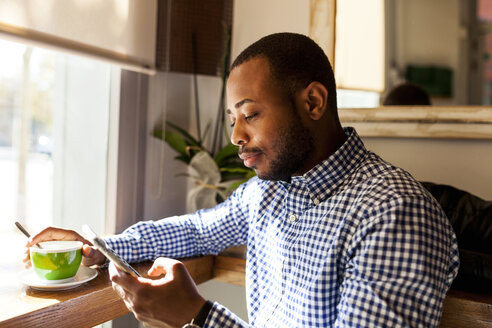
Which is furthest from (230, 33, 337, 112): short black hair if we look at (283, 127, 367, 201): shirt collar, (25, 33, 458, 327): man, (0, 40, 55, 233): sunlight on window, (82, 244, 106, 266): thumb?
(0, 40, 55, 233): sunlight on window

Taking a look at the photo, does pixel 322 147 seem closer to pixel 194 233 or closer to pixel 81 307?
pixel 194 233

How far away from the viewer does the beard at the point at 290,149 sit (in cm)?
93

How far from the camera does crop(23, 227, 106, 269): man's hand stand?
101cm

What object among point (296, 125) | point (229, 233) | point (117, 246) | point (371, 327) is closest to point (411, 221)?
point (371, 327)

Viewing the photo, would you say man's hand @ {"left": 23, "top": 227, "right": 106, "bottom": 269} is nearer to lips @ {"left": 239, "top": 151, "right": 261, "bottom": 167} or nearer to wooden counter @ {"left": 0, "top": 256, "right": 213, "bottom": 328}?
wooden counter @ {"left": 0, "top": 256, "right": 213, "bottom": 328}

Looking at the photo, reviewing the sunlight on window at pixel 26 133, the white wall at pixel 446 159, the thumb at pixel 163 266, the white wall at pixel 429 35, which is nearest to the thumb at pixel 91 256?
the thumb at pixel 163 266

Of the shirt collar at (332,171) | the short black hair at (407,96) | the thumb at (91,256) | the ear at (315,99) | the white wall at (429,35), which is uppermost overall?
the white wall at (429,35)

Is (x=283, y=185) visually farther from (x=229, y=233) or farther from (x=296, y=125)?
(x=229, y=233)

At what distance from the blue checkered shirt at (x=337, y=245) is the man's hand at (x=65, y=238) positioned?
5cm

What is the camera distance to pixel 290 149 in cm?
94

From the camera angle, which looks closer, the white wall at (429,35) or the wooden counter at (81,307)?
the wooden counter at (81,307)

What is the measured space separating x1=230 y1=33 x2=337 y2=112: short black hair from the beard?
2.7 inches

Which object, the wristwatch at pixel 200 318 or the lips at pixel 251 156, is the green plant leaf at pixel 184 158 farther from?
the wristwatch at pixel 200 318

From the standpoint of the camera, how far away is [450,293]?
96 cm
